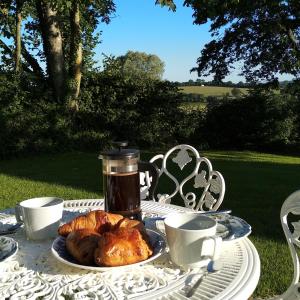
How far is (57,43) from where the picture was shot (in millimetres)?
12742

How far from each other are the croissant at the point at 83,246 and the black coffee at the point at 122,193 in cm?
36

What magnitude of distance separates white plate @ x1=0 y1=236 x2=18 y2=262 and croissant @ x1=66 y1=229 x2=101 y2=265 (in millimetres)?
221

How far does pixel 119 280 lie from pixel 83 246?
16cm

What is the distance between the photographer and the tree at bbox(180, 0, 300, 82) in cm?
1429

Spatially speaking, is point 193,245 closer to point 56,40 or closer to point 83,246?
point 83,246

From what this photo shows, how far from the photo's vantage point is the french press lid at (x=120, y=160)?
1757mm

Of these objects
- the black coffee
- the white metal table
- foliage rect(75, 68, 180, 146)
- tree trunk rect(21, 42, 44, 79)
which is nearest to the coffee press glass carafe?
the black coffee

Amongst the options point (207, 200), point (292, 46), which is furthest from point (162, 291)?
point (292, 46)

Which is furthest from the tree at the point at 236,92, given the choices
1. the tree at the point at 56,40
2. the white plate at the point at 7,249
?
the white plate at the point at 7,249

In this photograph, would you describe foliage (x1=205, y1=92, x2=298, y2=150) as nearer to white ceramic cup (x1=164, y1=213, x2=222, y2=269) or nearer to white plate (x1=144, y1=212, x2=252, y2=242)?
white plate (x1=144, y1=212, x2=252, y2=242)

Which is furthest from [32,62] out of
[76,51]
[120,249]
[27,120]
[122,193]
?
[120,249]

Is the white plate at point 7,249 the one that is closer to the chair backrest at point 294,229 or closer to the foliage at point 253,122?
the chair backrest at point 294,229

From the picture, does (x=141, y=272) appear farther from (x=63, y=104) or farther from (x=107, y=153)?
(x=63, y=104)

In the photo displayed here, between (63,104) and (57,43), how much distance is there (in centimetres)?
187
